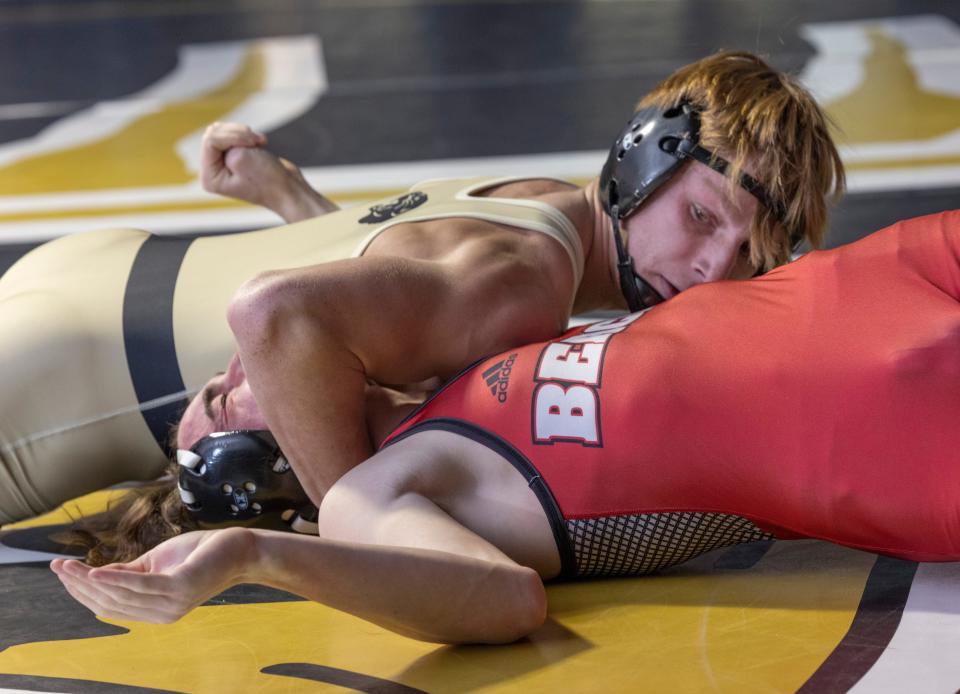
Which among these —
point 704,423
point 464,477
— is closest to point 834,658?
point 704,423

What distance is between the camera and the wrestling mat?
203 centimetres

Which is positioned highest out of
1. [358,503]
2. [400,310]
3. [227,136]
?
[227,136]

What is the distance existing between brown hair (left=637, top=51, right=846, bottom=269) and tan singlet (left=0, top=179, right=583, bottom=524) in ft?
1.19

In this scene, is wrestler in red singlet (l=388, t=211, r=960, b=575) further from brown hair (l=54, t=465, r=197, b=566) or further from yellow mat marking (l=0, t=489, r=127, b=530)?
yellow mat marking (l=0, t=489, r=127, b=530)

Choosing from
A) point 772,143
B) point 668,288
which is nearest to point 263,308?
point 668,288

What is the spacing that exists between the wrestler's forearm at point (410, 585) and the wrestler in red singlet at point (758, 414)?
22cm

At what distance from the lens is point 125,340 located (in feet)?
9.36

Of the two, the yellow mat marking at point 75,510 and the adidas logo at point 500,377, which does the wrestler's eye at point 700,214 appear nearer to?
the adidas logo at point 500,377

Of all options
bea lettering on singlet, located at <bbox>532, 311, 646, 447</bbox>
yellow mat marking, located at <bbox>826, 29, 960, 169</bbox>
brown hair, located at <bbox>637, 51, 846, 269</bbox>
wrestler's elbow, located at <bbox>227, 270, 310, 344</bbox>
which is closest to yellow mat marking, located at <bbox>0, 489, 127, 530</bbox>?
wrestler's elbow, located at <bbox>227, 270, 310, 344</bbox>

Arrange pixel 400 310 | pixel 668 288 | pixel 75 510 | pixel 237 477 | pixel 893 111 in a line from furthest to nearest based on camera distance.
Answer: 1. pixel 893 111
2. pixel 75 510
3. pixel 668 288
4. pixel 237 477
5. pixel 400 310

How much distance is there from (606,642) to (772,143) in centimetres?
104

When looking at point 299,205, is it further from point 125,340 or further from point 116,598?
point 116,598

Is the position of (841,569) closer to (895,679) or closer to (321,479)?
(895,679)

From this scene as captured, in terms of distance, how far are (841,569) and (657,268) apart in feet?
2.43
